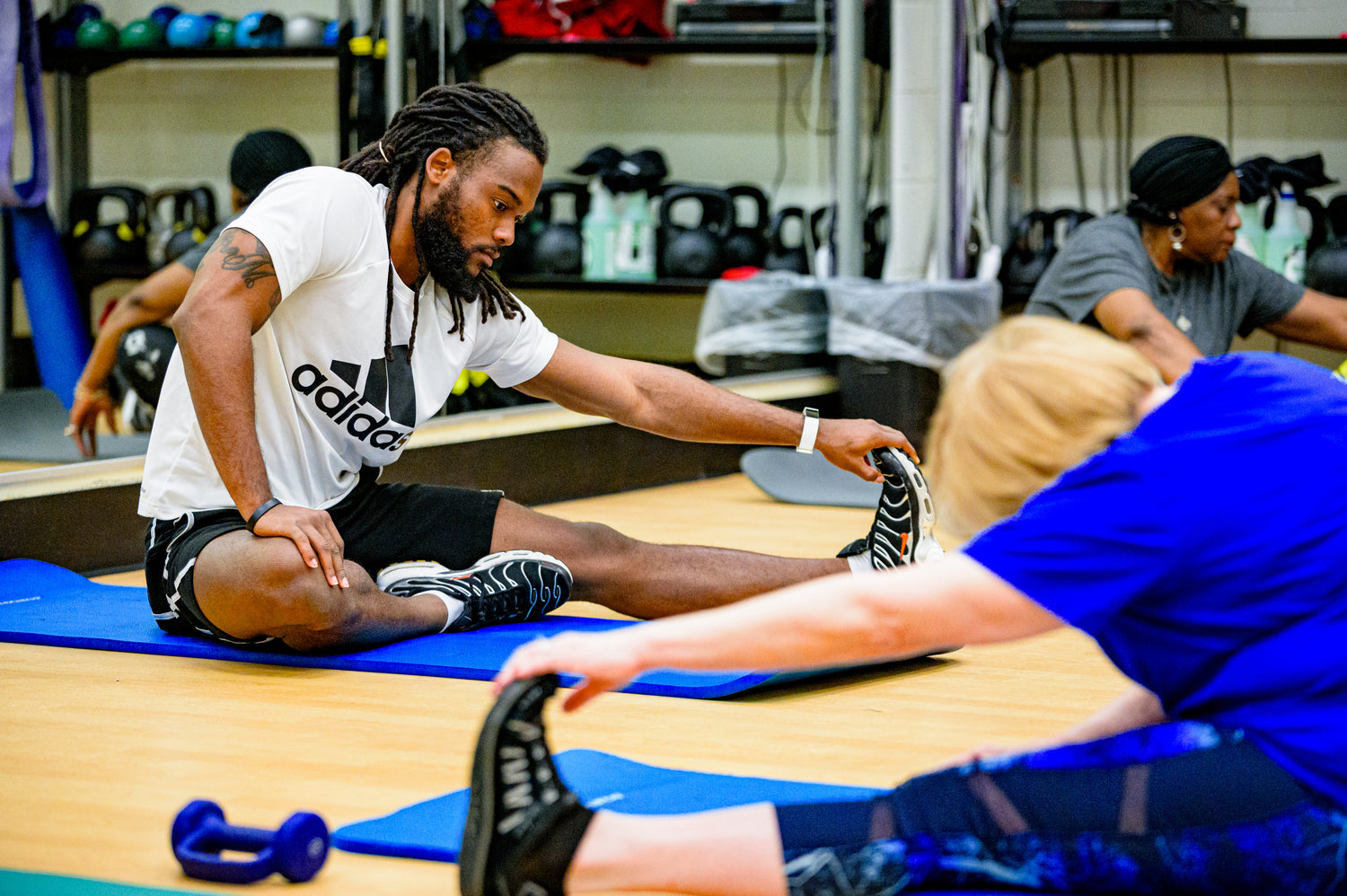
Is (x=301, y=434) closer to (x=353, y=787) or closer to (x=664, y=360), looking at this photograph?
(x=353, y=787)

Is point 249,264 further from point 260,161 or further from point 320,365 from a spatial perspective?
point 260,161

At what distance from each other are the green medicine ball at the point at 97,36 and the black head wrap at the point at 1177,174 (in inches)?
160

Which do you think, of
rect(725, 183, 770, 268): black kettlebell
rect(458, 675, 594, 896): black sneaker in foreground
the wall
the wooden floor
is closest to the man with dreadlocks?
the wooden floor

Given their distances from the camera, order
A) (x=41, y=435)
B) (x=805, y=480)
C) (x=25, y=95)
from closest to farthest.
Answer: (x=25, y=95), (x=41, y=435), (x=805, y=480)

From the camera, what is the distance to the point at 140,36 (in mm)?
6035

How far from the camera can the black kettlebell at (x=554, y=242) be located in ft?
18.4

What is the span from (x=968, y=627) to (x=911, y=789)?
0.19 m

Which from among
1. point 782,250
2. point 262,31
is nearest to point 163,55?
point 262,31

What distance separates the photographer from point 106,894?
1360mm

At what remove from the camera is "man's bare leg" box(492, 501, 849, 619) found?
2592 millimetres

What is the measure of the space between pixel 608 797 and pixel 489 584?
947 millimetres

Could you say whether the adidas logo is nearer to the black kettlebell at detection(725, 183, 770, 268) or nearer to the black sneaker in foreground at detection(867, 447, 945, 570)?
the black sneaker in foreground at detection(867, 447, 945, 570)

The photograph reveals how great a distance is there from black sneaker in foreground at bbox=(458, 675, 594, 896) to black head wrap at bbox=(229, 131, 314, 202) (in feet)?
9.89

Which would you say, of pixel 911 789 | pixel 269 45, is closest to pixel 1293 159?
pixel 269 45
